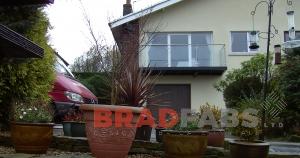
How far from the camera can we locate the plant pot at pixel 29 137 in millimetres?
6766

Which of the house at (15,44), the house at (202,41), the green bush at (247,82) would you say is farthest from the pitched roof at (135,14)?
the house at (15,44)

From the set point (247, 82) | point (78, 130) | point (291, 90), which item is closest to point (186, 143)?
point (78, 130)

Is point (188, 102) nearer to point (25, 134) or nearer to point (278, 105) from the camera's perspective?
point (278, 105)

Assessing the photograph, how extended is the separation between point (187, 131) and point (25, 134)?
2.44 m

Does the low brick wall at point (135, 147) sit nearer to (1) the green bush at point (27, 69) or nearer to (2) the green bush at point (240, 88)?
(1) the green bush at point (27, 69)

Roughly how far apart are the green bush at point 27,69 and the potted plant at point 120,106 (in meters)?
1.70

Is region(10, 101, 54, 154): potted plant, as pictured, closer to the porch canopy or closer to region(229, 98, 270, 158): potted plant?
the porch canopy

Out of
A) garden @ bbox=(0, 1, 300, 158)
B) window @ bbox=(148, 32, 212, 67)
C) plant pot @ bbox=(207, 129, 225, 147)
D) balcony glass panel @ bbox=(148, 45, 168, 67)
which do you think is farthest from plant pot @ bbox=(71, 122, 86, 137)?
balcony glass panel @ bbox=(148, 45, 168, 67)

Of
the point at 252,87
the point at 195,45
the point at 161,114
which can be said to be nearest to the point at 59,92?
the point at 161,114

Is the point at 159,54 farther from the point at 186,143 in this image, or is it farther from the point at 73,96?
the point at 186,143

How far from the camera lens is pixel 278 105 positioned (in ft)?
39.4

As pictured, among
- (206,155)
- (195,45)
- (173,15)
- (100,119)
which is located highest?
(173,15)

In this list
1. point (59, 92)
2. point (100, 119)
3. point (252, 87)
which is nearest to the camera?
point (100, 119)

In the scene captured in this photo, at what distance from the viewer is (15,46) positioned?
216 inches
